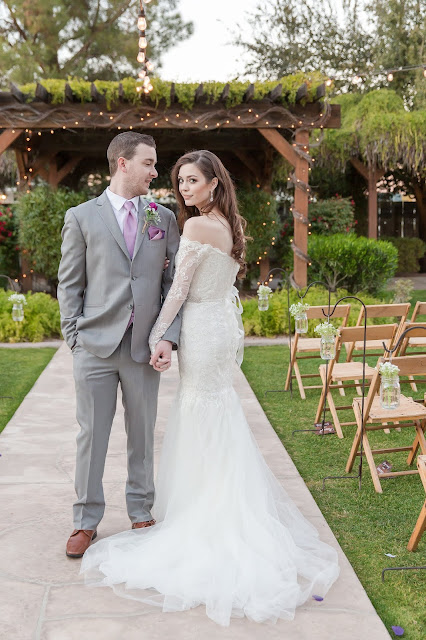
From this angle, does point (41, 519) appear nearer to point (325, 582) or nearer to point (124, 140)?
point (325, 582)

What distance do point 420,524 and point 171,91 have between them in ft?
26.9

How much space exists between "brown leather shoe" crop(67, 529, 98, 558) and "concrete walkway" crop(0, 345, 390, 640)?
4 centimetres

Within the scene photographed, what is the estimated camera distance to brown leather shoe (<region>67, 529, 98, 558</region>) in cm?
361

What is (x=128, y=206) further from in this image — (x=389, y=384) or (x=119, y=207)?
(x=389, y=384)

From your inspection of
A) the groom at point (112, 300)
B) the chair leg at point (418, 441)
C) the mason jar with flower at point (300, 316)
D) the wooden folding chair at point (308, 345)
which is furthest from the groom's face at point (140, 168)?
the wooden folding chair at point (308, 345)

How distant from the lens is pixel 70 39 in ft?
70.2

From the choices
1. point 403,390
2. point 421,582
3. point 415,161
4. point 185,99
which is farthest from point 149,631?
point 415,161

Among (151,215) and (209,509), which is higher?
(151,215)

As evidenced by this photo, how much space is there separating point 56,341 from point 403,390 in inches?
206

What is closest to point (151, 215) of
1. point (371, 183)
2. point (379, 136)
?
point (379, 136)

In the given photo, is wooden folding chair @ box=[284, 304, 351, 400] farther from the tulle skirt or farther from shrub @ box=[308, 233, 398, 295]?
shrub @ box=[308, 233, 398, 295]

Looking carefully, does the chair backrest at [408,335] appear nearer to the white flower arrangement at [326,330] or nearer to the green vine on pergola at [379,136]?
the white flower arrangement at [326,330]

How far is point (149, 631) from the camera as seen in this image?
9.70 feet

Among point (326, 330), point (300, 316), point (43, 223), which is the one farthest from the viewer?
point (43, 223)
